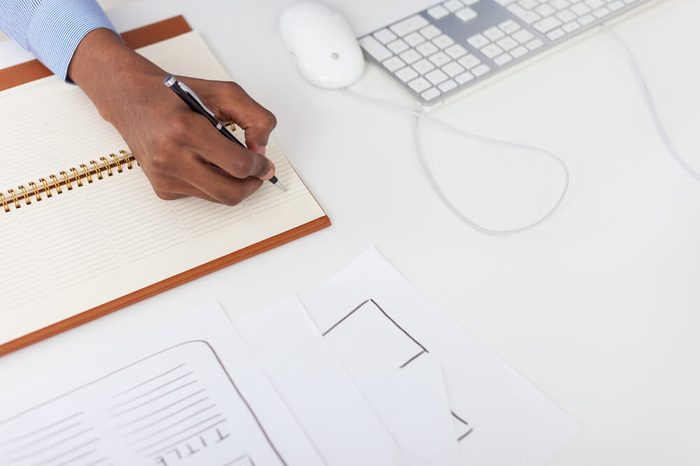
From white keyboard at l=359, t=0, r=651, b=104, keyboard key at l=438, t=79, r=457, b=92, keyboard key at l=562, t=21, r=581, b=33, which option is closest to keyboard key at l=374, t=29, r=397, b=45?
white keyboard at l=359, t=0, r=651, b=104

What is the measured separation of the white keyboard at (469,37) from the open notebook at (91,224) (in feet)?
0.66

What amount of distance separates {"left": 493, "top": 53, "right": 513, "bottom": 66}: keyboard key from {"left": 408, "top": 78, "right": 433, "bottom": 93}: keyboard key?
0.31 ft

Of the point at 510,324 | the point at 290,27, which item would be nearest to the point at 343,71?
the point at 290,27

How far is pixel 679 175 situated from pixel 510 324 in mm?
275

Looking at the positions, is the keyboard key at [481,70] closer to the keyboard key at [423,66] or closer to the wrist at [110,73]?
the keyboard key at [423,66]

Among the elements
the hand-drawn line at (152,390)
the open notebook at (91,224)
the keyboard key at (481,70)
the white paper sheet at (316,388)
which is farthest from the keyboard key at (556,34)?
the hand-drawn line at (152,390)

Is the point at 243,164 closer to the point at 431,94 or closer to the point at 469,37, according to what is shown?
the point at 431,94

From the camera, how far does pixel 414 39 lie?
78 centimetres

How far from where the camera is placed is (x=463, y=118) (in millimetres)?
725

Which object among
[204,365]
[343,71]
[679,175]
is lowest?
[679,175]

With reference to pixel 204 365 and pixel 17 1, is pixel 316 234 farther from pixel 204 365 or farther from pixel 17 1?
pixel 17 1

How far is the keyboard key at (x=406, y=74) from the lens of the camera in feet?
2.43

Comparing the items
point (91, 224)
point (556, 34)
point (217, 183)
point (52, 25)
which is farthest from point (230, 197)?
point (556, 34)

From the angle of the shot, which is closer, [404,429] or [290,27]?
[404,429]
